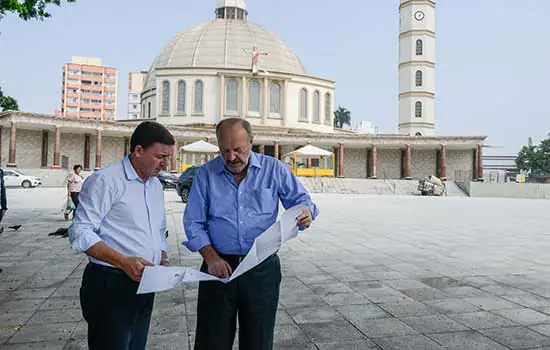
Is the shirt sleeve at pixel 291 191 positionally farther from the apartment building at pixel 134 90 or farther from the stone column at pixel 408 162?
the apartment building at pixel 134 90

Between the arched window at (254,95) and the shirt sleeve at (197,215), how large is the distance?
4283cm

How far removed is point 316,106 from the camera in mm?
48344

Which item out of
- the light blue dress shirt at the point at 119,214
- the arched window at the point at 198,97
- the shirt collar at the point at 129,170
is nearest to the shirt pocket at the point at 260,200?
the light blue dress shirt at the point at 119,214

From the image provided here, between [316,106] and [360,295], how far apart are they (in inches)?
1740

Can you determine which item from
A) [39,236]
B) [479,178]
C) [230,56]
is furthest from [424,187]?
[39,236]

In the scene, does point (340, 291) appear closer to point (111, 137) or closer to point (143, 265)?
point (143, 265)

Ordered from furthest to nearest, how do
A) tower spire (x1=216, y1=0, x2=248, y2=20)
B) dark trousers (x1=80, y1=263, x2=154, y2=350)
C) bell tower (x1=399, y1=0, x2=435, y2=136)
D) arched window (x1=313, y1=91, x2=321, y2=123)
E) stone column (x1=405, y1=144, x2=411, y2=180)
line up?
tower spire (x1=216, y1=0, x2=248, y2=20)
arched window (x1=313, y1=91, x2=321, y2=123)
bell tower (x1=399, y1=0, x2=435, y2=136)
stone column (x1=405, y1=144, x2=411, y2=180)
dark trousers (x1=80, y1=263, x2=154, y2=350)

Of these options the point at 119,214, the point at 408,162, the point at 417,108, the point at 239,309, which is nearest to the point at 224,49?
the point at 417,108

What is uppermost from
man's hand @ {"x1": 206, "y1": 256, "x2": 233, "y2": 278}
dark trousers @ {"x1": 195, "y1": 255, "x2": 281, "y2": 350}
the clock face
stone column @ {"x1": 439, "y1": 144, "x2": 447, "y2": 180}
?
the clock face

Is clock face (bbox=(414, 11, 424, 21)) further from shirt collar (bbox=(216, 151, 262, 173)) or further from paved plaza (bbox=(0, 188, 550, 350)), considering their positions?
shirt collar (bbox=(216, 151, 262, 173))

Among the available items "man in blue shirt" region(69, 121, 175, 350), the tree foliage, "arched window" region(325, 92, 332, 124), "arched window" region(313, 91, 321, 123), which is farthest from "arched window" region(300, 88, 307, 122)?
"man in blue shirt" region(69, 121, 175, 350)

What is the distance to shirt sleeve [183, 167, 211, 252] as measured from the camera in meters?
2.45

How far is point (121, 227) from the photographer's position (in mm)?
2197

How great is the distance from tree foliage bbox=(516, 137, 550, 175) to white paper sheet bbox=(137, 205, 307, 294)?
67.0 meters
